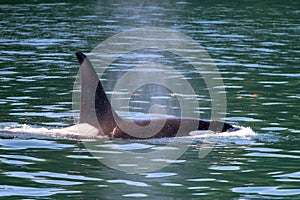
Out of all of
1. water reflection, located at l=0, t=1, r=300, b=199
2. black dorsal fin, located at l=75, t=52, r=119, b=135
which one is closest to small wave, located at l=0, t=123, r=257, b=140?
black dorsal fin, located at l=75, t=52, r=119, b=135

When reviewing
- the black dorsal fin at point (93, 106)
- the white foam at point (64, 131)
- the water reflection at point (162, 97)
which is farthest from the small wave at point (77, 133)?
the water reflection at point (162, 97)

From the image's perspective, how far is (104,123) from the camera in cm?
1470

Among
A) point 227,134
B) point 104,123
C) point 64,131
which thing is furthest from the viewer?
point 64,131

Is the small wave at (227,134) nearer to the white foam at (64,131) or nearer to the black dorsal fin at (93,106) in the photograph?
the black dorsal fin at (93,106)

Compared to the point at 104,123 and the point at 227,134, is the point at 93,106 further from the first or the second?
the point at 227,134

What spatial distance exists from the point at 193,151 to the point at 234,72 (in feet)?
29.3

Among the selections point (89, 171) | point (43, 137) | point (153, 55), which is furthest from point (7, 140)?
point (153, 55)

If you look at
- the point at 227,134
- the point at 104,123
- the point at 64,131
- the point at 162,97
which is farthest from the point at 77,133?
the point at 162,97

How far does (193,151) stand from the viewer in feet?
44.9

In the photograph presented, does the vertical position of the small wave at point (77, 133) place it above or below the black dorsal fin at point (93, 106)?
below

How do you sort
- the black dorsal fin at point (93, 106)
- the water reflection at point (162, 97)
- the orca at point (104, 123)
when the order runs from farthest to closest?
the black dorsal fin at point (93, 106) → the orca at point (104, 123) → the water reflection at point (162, 97)

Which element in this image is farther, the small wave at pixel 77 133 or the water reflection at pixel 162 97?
the small wave at pixel 77 133

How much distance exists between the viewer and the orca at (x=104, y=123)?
1458 cm

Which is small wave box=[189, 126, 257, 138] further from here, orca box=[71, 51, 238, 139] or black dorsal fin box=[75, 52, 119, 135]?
black dorsal fin box=[75, 52, 119, 135]
